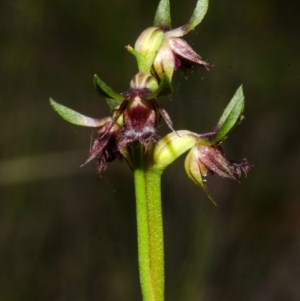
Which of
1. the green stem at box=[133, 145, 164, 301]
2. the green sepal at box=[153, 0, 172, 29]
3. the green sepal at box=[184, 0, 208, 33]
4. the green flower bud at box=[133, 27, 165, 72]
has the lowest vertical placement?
the green stem at box=[133, 145, 164, 301]

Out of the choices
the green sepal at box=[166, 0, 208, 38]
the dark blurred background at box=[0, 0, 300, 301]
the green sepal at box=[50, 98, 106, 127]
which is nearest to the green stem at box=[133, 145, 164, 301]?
the green sepal at box=[50, 98, 106, 127]

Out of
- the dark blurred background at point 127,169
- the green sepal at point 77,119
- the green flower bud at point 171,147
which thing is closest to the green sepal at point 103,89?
the green sepal at point 77,119

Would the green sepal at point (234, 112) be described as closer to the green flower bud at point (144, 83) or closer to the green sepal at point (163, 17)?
the green flower bud at point (144, 83)

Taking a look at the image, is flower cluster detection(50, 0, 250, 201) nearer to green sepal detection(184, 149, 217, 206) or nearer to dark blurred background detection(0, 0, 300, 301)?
green sepal detection(184, 149, 217, 206)

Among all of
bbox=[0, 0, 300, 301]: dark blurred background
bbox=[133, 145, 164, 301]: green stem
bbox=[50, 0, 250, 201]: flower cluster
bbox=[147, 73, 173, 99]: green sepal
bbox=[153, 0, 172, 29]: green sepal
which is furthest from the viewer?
bbox=[0, 0, 300, 301]: dark blurred background

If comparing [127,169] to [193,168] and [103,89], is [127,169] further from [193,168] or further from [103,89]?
[103,89]

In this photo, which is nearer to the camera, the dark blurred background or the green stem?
the green stem
